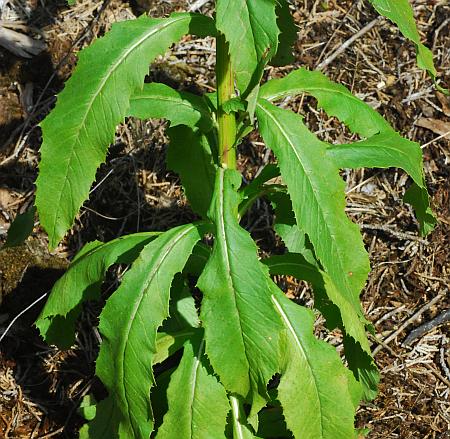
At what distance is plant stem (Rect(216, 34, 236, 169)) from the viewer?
84.3 inches

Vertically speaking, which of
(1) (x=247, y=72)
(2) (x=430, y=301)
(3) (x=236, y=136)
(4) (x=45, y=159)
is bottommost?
(2) (x=430, y=301)

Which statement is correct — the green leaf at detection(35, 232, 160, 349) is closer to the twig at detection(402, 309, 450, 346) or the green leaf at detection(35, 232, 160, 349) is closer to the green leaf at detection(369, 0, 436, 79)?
the green leaf at detection(369, 0, 436, 79)

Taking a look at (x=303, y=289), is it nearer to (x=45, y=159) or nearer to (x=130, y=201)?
(x=130, y=201)

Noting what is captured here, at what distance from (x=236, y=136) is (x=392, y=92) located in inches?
66.2

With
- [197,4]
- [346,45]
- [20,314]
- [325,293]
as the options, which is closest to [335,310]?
[325,293]

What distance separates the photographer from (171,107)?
7.48 ft

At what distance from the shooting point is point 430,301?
3381mm

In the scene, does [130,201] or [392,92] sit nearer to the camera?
[130,201]

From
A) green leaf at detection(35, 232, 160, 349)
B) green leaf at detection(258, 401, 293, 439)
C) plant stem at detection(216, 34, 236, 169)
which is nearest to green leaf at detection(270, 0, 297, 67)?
plant stem at detection(216, 34, 236, 169)

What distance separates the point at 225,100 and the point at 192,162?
17.7 inches

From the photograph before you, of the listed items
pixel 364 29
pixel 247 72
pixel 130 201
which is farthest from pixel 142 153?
pixel 247 72

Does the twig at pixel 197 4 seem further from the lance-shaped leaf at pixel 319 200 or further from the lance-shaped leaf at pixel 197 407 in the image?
the lance-shaped leaf at pixel 197 407

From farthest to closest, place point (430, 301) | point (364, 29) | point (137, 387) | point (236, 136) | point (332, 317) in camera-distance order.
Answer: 1. point (364, 29)
2. point (430, 301)
3. point (332, 317)
4. point (236, 136)
5. point (137, 387)

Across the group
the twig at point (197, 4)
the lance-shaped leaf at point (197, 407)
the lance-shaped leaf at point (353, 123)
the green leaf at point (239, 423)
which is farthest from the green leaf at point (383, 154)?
the twig at point (197, 4)
